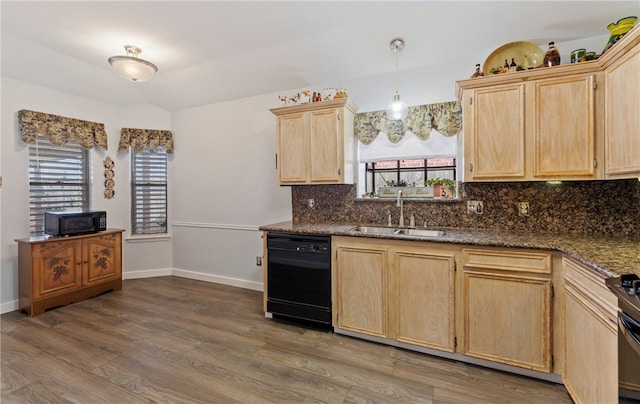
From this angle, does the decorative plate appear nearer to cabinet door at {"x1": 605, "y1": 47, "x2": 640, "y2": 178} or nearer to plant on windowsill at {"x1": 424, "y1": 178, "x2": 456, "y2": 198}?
cabinet door at {"x1": 605, "y1": 47, "x2": 640, "y2": 178}

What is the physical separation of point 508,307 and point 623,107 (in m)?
1.49

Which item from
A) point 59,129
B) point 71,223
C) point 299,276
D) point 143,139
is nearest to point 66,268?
point 71,223

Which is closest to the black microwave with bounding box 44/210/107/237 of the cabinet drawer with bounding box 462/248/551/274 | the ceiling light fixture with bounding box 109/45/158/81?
the ceiling light fixture with bounding box 109/45/158/81

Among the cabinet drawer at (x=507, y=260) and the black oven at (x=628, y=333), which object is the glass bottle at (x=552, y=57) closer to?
the cabinet drawer at (x=507, y=260)

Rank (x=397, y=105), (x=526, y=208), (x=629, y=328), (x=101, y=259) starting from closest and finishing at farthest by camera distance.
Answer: (x=629, y=328) → (x=526, y=208) → (x=397, y=105) → (x=101, y=259)

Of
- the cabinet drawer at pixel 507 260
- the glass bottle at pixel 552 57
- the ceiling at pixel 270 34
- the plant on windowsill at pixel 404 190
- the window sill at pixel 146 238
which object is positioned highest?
the ceiling at pixel 270 34

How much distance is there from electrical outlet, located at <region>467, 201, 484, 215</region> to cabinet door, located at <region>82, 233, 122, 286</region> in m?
4.36

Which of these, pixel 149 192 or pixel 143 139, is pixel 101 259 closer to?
pixel 149 192

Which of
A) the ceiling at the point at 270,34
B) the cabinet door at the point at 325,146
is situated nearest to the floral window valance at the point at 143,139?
the ceiling at the point at 270,34

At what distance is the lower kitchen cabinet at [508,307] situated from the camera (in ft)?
6.44

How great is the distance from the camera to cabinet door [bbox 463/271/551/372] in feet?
6.46

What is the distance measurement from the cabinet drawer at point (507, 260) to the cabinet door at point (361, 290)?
0.65 meters

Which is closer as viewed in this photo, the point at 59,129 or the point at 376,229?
the point at 376,229

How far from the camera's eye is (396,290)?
241 cm
